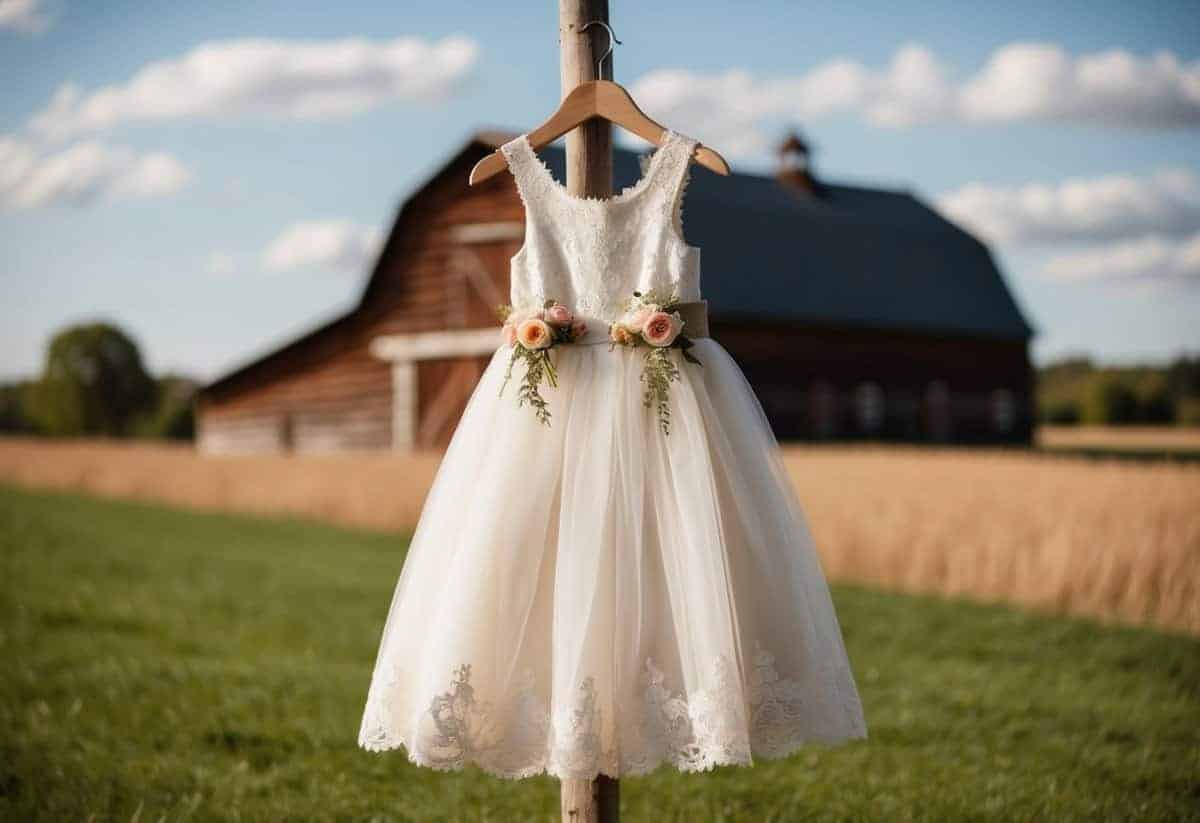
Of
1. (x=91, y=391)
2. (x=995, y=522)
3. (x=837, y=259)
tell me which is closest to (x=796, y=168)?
(x=837, y=259)

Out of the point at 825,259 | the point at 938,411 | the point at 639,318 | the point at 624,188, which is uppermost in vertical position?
the point at 825,259

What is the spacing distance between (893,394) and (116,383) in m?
43.8

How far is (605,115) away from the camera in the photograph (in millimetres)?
3203

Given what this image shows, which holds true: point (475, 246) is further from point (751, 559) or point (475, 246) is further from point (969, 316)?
point (751, 559)

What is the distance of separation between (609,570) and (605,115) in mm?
1291

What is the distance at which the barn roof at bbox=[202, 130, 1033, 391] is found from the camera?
69.2 feet

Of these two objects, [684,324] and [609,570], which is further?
[684,324]

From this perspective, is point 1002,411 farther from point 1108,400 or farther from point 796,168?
point 1108,400

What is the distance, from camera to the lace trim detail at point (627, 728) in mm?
2809

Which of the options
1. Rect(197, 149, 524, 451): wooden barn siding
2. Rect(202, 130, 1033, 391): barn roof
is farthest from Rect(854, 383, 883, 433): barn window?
Rect(197, 149, 524, 451): wooden barn siding

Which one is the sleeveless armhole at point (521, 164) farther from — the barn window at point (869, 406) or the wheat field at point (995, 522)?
the barn window at point (869, 406)

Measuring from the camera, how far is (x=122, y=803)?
4.33 metres

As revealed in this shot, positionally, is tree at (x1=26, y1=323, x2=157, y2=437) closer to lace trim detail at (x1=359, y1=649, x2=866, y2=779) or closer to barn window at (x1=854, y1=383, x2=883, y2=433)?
barn window at (x1=854, y1=383, x2=883, y2=433)

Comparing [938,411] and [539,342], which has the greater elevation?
[539,342]
